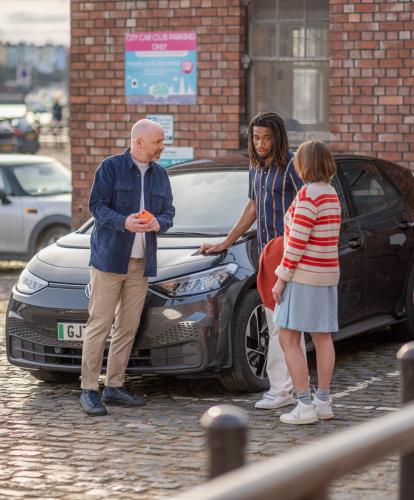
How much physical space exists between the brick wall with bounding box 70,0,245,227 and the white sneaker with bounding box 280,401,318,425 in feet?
22.0

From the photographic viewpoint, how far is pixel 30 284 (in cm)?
816

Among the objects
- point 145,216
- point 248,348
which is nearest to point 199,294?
point 248,348

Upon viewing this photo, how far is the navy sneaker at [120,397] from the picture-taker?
7695 millimetres

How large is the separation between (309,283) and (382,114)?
6259 mm

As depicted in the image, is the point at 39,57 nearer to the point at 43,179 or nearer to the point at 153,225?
the point at 43,179

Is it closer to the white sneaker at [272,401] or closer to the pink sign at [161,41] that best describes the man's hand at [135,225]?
the white sneaker at [272,401]

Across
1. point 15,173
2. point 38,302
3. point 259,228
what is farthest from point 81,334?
point 15,173

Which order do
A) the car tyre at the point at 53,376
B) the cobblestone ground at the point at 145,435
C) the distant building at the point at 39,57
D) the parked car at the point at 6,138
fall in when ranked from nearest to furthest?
the cobblestone ground at the point at 145,435, the car tyre at the point at 53,376, the parked car at the point at 6,138, the distant building at the point at 39,57

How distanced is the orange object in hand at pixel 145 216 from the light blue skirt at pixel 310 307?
915 millimetres

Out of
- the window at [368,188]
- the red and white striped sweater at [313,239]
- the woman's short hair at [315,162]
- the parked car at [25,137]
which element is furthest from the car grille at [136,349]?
the parked car at [25,137]

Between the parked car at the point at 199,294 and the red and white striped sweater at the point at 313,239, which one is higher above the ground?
the red and white striped sweater at the point at 313,239

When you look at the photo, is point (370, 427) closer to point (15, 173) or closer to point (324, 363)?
point (324, 363)

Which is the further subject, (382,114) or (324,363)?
(382,114)

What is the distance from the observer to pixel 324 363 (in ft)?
23.6
